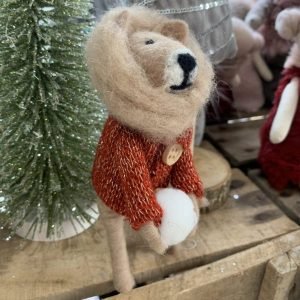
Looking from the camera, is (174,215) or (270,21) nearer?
(174,215)

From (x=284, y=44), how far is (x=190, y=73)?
0.64m

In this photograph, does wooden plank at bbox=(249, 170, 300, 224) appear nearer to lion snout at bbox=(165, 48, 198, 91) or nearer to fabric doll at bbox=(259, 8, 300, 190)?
fabric doll at bbox=(259, 8, 300, 190)

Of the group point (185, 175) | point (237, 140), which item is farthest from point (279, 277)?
point (237, 140)

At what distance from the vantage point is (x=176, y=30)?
0.46 meters

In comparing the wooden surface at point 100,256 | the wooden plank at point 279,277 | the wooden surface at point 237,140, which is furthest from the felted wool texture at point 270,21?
the wooden plank at point 279,277

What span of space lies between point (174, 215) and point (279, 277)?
0.57ft

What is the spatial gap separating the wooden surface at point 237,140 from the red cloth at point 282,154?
86 mm

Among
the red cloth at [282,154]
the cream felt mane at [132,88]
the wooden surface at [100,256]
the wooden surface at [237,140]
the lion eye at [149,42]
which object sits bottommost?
the wooden surface at [100,256]

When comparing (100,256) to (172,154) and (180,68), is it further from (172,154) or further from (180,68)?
(180,68)

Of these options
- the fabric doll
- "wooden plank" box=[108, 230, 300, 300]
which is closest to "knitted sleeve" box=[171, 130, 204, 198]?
"wooden plank" box=[108, 230, 300, 300]

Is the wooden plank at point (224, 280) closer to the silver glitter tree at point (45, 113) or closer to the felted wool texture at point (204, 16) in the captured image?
the silver glitter tree at point (45, 113)

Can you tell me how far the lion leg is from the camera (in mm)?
509

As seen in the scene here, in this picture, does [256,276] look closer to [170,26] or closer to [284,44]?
[170,26]

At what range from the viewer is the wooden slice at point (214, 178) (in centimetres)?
70
